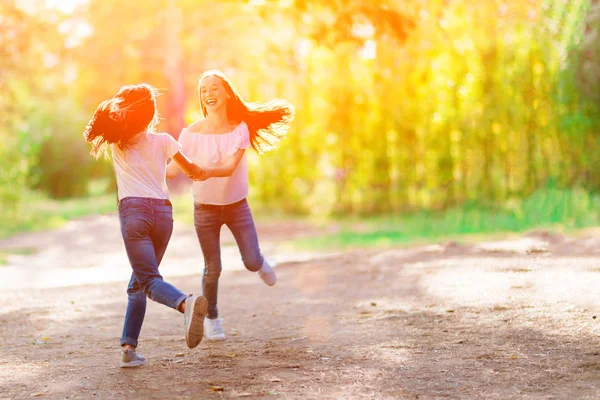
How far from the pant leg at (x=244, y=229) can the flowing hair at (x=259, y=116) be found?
1.55ft

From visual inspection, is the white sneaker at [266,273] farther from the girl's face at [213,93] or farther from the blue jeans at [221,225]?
the girl's face at [213,93]

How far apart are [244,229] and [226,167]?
0.55 m

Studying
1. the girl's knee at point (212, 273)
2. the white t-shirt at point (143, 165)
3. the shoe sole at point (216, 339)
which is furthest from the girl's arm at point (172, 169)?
the shoe sole at point (216, 339)

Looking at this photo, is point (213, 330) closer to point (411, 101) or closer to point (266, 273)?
point (266, 273)

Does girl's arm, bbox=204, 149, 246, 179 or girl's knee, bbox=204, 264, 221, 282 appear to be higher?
girl's arm, bbox=204, 149, 246, 179

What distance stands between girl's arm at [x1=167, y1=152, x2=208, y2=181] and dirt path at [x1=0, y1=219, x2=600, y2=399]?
3.84 feet

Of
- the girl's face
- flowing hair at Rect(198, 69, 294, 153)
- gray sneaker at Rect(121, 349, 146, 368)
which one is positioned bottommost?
gray sneaker at Rect(121, 349, 146, 368)

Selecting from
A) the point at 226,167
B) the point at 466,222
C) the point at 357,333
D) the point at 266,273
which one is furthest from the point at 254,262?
the point at 466,222

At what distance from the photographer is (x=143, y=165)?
5250mm

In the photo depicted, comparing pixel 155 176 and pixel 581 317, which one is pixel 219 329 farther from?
pixel 581 317

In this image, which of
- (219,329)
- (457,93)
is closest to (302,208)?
(457,93)

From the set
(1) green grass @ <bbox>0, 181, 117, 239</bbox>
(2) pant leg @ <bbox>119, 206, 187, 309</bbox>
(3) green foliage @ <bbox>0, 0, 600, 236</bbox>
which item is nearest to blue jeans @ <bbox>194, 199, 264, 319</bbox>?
(2) pant leg @ <bbox>119, 206, 187, 309</bbox>

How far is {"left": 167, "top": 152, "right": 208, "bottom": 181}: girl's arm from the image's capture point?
17.5 ft

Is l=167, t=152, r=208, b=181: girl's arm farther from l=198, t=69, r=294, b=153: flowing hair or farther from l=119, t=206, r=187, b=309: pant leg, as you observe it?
l=198, t=69, r=294, b=153: flowing hair
